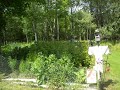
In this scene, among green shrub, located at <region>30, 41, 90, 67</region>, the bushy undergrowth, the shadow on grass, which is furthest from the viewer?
green shrub, located at <region>30, 41, 90, 67</region>

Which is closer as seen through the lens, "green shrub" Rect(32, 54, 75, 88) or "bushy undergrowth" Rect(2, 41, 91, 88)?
"green shrub" Rect(32, 54, 75, 88)

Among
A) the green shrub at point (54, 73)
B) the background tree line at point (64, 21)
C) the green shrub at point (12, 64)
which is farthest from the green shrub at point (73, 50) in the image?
the background tree line at point (64, 21)

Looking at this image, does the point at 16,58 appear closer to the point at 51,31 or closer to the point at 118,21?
the point at 118,21

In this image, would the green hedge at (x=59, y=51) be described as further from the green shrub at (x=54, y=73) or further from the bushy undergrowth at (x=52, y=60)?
the green shrub at (x=54, y=73)

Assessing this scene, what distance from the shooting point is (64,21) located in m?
67.7

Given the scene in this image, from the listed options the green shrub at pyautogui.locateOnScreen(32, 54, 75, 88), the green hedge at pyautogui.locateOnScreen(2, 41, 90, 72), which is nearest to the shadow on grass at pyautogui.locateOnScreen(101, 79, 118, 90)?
the green shrub at pyautogui.locateOnScreen(32, 54, 75, 88)

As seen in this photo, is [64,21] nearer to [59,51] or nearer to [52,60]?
[59,51]

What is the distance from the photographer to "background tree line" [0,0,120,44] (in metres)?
53.4

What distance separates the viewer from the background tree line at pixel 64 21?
175ft

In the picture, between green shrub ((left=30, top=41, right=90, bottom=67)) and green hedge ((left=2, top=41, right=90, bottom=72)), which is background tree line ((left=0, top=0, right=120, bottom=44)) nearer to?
green hedge ((left=2, top=41, right=90, bottom=72))

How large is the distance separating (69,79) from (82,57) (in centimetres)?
503

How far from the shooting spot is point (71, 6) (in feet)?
216

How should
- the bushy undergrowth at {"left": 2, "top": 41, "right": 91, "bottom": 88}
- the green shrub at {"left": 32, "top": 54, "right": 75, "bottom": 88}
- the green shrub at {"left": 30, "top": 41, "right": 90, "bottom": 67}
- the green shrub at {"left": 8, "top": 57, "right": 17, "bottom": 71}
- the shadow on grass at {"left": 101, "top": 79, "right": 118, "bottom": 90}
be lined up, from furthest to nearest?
the green shrub at {"left": 8, "top": 57, "right": 17, "bottom": 71} < the green shrub at {"left": 30, "top": 41, "right": 90, "bottom": 67} < the shadow on grass at {"left": 101, "top": 79, "right": 118, "bottom": 90} < the bushy undergrowth at {"left": 2, "top": 41, "right": 91, "bottom": 88} < the green shrub at {"left": 32, "top": 54, "right": 75, "bottom": 88}

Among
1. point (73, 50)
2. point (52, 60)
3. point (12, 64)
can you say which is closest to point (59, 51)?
point (73, 50)
